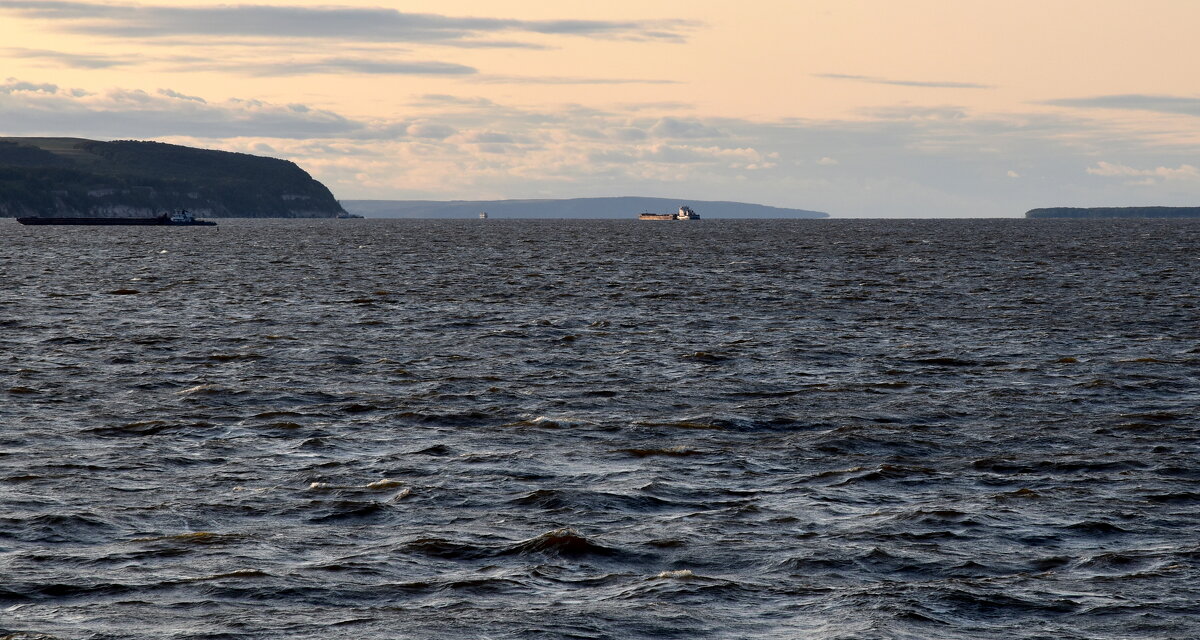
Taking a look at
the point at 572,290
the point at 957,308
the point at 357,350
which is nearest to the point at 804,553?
the point at 357,350

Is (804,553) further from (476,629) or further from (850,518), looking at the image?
(476,629)

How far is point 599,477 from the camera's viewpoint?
2088 cm

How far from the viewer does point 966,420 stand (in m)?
26.5

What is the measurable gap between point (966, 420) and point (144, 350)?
889 inches

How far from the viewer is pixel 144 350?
124 feet

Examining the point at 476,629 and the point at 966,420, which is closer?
the point at 476,629

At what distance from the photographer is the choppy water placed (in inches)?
556

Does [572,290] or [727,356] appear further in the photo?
[572,290]

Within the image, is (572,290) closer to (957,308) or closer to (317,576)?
(957,308)

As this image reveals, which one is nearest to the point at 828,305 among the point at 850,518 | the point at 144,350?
the point at 144,350

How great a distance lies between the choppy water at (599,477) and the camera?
14.1m

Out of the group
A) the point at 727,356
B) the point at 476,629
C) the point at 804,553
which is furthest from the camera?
the point at 727,356

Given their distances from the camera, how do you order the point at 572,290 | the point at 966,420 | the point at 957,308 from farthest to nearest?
the point at 572,290
the point at 957,308
the point at 966,420

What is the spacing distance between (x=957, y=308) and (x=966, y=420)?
28.1 m
